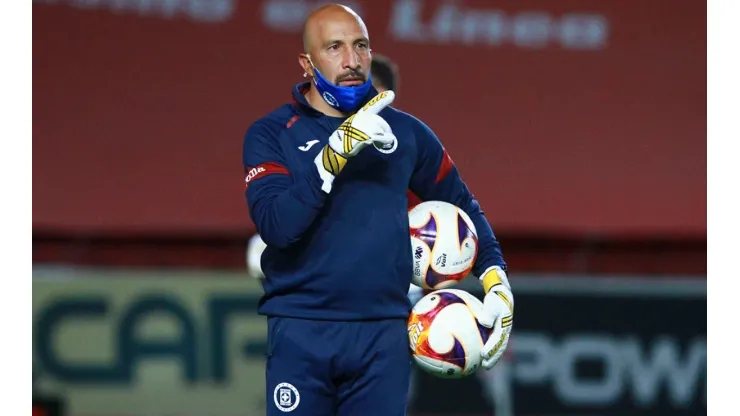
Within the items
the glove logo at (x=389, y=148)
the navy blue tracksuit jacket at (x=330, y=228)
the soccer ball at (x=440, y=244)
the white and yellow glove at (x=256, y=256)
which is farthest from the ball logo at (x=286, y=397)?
the white and yellow glove at (x=256, y=256)

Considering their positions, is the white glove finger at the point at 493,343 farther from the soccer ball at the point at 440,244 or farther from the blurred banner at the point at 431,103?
the blurred banner at the point at 431,103

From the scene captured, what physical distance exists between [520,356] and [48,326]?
229 centimetres

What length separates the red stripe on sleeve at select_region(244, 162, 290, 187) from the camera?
2.93m

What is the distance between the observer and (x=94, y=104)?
5727 mm

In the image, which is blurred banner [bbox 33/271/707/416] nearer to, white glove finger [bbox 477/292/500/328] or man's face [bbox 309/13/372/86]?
white glove finger [bbox 477/292/500/328]

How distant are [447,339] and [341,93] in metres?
0.70

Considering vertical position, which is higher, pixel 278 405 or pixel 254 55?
pixel 254 55

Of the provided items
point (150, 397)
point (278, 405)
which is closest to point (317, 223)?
Answer: point (278, 405)

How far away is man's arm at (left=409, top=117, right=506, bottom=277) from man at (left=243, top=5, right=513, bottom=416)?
13 centimetres

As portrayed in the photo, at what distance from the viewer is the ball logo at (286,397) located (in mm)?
2910

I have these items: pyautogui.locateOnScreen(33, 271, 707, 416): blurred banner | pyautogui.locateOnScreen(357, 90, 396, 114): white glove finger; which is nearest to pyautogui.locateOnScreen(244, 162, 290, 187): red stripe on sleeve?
pyautogui.locateOnScreen(357, 90, 396, 114): white glove finger

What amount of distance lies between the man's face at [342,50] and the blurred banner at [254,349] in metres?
2.67

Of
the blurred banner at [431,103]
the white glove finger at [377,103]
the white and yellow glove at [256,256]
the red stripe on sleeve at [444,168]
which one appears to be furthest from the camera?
the blurred banner at [431,103]
